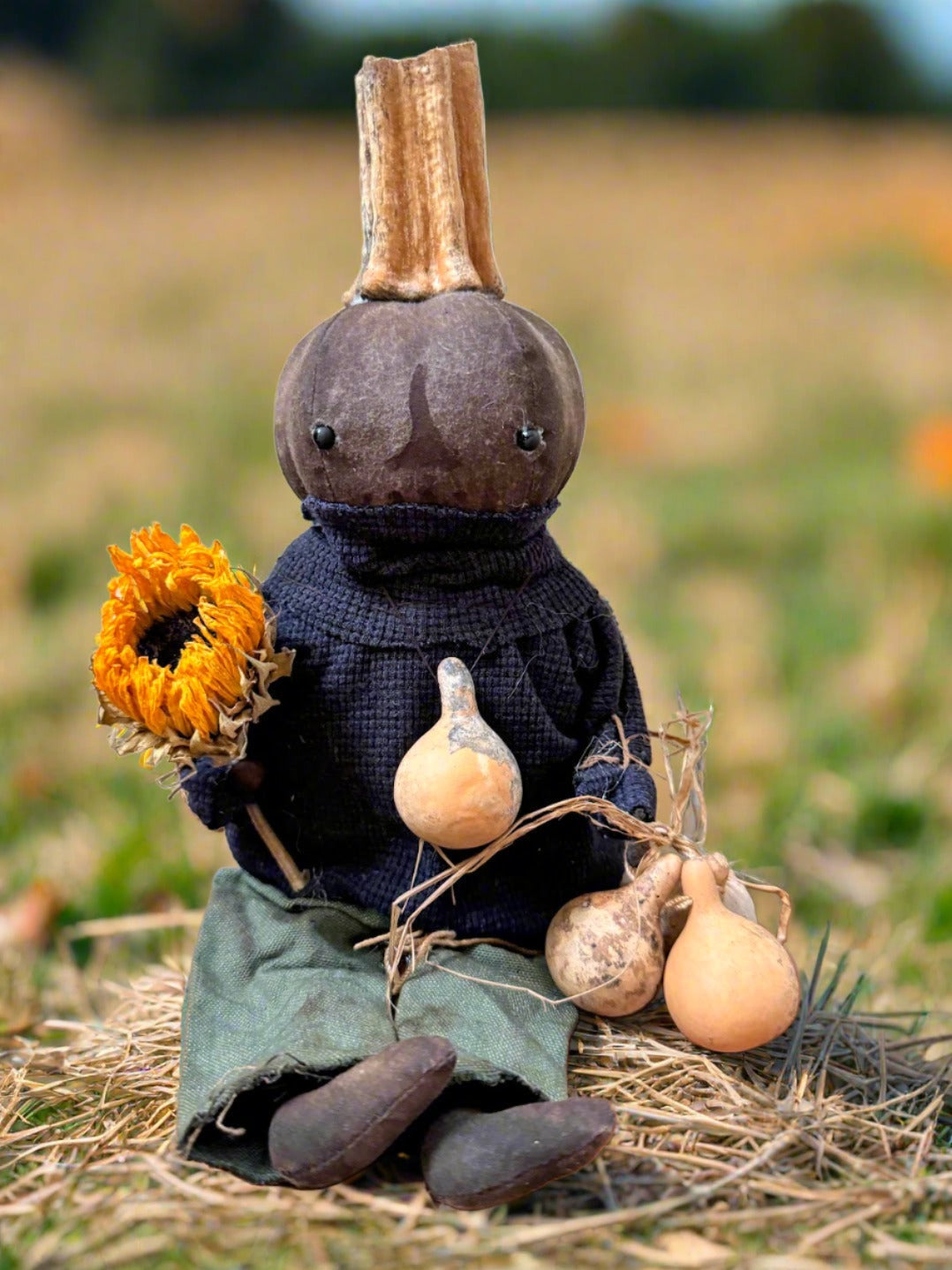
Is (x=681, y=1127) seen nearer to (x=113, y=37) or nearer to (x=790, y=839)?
(x=790, y=839)

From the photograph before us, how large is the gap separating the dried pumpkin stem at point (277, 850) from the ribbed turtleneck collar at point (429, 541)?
381 mm

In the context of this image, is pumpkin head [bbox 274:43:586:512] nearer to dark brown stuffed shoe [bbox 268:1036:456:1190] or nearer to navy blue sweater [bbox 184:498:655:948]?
navy blue sweater [bbox 184:498:655:948]

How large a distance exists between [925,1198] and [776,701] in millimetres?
2444

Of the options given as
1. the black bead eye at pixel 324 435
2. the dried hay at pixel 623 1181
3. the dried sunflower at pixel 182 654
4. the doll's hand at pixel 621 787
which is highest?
the black bead eye at pixel 324 435

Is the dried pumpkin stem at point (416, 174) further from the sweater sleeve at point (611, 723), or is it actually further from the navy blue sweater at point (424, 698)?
the sweater sleeve at point (611, 723)

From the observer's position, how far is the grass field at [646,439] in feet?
10.9

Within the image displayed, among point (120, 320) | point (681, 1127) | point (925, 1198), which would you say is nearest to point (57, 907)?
point (681, 1127)

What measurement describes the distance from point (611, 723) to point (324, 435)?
1.92 feet

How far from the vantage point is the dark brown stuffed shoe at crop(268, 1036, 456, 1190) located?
1.57 metres

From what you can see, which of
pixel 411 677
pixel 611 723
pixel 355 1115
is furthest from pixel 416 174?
pixel 355 1115

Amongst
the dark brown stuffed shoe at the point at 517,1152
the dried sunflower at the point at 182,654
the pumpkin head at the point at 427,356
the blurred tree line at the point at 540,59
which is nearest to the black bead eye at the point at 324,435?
the pumpkin head at the point at 427,356

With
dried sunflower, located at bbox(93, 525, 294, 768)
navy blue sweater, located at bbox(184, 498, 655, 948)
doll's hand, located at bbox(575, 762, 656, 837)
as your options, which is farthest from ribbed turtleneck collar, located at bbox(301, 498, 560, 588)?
doll's hand, located at bbox(575, 762, 656, 837)

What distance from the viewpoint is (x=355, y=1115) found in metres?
1.57

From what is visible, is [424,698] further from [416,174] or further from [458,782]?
[416,174]
